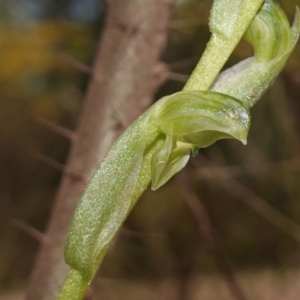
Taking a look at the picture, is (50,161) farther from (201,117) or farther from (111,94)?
(201,117)

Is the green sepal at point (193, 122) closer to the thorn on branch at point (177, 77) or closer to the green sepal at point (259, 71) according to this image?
the green sepal at point (259, 71)

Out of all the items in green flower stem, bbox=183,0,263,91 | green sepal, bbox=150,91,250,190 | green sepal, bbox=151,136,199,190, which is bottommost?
green sepal, bbox=151,136,199,190

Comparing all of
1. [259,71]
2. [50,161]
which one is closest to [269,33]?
[259,71]

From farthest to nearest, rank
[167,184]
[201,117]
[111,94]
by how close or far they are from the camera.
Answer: [167,184]
[111,94]
[201,117]

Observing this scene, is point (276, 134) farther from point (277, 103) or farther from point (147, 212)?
point (147, 212)

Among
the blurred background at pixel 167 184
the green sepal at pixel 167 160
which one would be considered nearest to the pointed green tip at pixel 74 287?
the green sepal at pixel 167 160

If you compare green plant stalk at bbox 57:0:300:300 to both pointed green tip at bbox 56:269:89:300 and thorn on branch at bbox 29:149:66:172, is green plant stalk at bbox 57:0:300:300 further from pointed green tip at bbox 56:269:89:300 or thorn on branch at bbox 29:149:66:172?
thorn on branch at bbox 29:149:66:172

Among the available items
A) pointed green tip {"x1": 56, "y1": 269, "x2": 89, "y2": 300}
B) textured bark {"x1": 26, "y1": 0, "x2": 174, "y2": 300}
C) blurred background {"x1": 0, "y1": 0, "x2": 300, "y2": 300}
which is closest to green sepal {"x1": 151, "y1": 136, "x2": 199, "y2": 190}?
pointed green tip {"x1": 56, "y1": 269, "x2": 89, "y2": 300}
